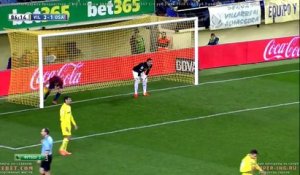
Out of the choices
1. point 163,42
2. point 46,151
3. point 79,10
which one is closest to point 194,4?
point 163,42

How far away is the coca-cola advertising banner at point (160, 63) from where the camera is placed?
117ft

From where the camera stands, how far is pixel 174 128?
31562mm

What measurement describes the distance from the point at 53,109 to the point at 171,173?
9389 mm

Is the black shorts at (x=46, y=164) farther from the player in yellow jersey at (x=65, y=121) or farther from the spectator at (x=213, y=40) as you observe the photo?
the spectator at (x=213, y=40)

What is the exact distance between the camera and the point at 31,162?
2681 centimetres

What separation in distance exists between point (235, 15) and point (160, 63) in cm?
648

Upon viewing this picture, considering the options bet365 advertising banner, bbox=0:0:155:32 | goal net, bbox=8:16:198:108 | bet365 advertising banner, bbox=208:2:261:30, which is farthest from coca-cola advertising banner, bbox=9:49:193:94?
bet365 advertising banner, bbox=208:2:261:30

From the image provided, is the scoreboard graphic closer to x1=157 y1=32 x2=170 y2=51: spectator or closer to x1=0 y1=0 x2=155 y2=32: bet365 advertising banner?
x1=0 y1=0 x2=155 y2=32: bet365 advertising banner

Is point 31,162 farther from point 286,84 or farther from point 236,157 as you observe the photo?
point 286,84

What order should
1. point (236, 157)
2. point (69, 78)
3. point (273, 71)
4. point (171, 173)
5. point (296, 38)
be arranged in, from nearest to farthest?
point (171, 173)
point (236, 157)
point (69, 78)
point (273, 71)
point (296, 38)

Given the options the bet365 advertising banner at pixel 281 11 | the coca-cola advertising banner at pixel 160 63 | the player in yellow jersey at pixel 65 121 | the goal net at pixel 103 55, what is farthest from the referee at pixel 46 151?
the bet365 advertising banner at pixel 281 11

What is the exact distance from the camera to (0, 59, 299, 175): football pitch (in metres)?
27.0

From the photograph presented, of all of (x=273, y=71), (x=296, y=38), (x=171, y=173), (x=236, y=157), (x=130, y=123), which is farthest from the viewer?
(x=296, y=38)

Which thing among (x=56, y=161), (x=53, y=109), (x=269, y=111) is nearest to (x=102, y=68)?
(x=53, y=109)
